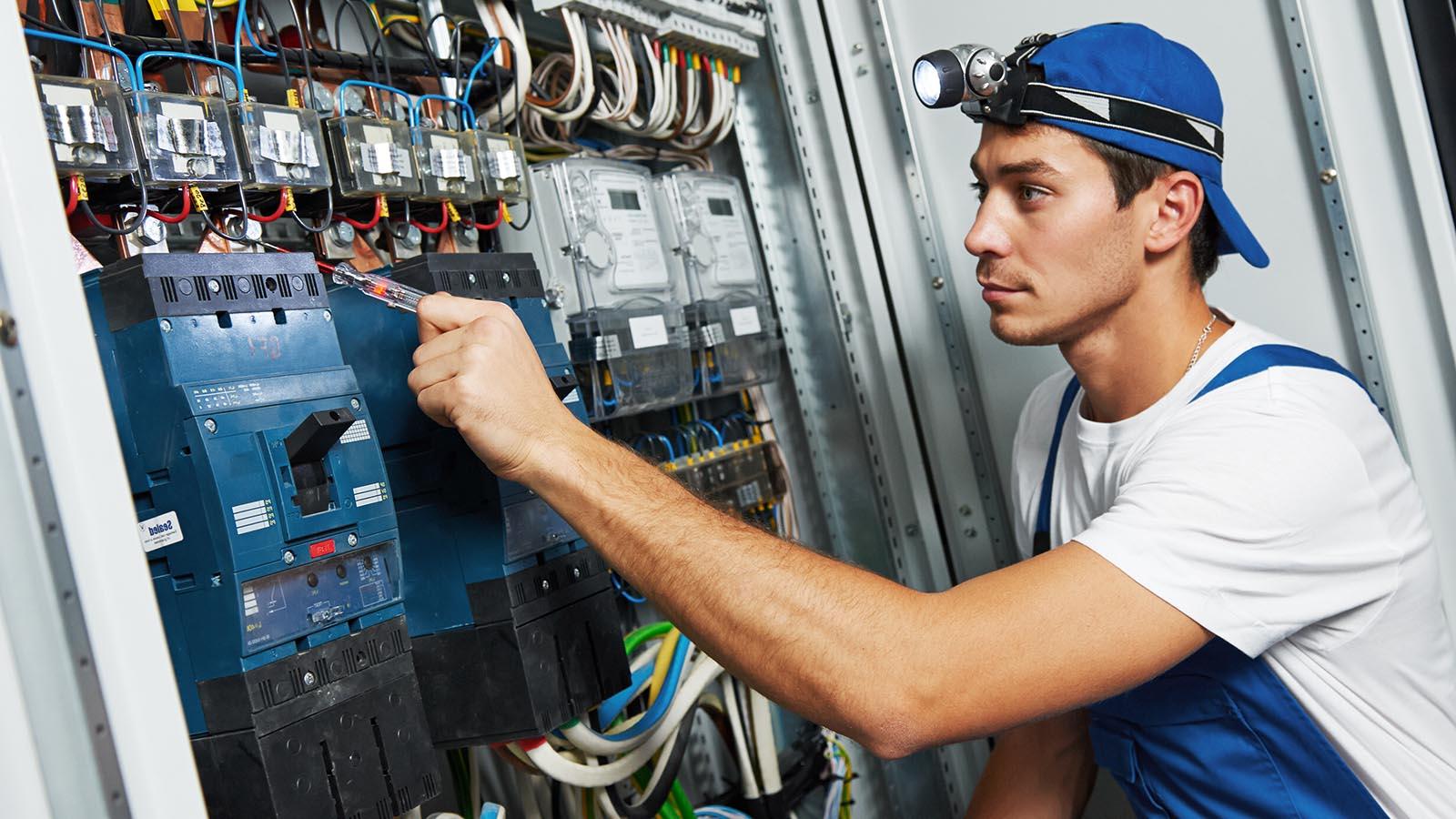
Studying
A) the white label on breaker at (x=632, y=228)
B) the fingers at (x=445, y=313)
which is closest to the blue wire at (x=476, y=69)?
the white label on breaker at (x=632, y=228)

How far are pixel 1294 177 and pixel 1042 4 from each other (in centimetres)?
56

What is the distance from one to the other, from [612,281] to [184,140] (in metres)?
0.77

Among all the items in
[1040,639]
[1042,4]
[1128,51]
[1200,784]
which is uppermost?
[1042,4]

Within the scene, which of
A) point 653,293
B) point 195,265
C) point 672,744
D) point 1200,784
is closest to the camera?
point 195,265

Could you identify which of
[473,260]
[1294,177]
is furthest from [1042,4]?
[473,260]

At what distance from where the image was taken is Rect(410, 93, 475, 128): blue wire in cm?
167

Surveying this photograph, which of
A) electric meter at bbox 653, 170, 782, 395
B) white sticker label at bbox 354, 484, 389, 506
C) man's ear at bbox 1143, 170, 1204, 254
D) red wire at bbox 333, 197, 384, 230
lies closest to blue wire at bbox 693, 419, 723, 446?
electric meter at bbox 653, 170, 782, 395

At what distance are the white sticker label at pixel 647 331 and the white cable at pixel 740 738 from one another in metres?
0.62

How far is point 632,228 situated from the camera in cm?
199

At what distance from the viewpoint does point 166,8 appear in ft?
4.61

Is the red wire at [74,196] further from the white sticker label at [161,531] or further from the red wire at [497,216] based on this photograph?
the red wire at [497,216]

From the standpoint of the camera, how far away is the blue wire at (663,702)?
1.65 m

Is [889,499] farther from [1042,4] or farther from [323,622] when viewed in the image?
[323,622]

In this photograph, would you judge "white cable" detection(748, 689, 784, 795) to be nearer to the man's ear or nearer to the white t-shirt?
the white t-shirt
